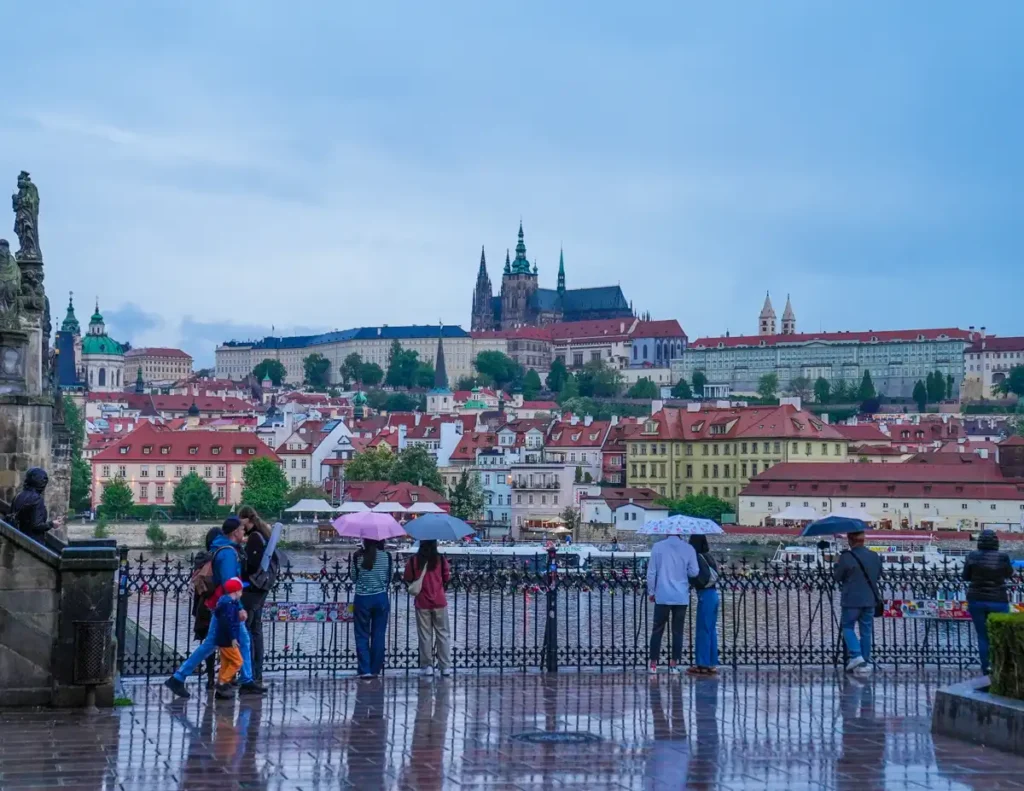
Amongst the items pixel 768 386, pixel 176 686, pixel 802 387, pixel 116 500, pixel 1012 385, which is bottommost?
pixel 116 500

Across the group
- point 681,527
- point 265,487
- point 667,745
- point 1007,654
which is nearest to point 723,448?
point 265,487

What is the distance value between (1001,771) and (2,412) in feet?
34.8

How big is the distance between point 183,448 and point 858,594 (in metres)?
93.1

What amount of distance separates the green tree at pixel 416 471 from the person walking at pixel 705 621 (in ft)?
277

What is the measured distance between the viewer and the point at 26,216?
19.6 m

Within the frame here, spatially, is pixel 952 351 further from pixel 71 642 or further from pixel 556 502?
pixel 71 642

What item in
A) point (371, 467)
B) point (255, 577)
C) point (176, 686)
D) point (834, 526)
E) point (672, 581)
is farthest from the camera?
point (371, 467)

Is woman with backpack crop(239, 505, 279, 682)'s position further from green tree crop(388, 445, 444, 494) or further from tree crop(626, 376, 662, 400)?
tree crop(626, 376, 662, 400)

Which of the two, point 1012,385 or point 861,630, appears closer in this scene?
point 861,630

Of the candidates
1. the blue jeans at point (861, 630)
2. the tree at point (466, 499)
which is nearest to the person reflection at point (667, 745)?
the blue jeans at point (861, 630)

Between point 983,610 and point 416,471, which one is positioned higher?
point 416,471

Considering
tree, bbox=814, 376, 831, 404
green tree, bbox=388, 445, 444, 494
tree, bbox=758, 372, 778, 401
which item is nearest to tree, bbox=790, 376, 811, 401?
tree, bbox=758, 372, 778, 401

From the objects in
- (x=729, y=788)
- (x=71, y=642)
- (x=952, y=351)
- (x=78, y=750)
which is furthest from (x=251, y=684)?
(x=952, y=351)

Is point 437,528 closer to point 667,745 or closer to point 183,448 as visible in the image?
point 667,745
